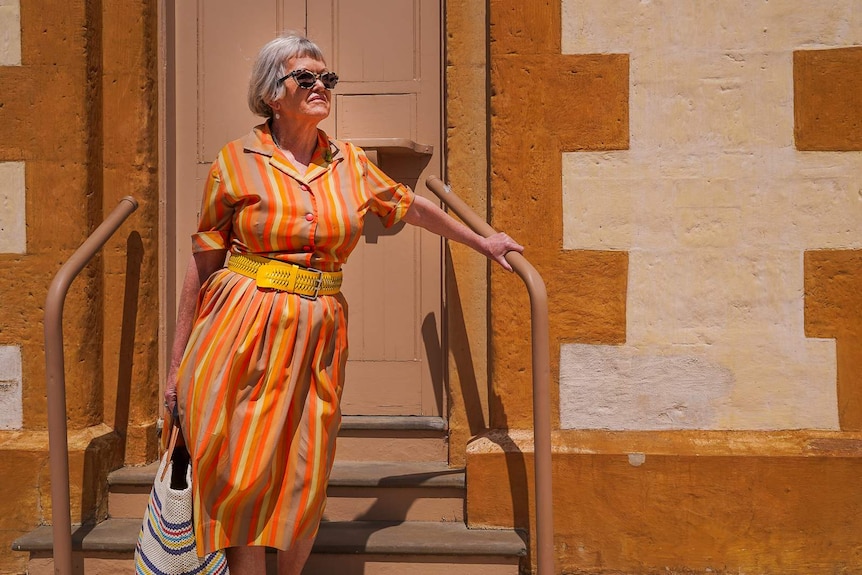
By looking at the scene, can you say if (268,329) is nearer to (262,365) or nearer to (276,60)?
(262,365)

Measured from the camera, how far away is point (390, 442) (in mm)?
3256

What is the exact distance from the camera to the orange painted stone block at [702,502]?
8.94 ft

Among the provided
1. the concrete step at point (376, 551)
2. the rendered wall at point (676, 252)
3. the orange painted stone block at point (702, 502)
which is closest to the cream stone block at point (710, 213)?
the rendered wall at point (676, 252)

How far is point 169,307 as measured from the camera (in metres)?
3.31

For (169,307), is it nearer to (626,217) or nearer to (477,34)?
(477,34)

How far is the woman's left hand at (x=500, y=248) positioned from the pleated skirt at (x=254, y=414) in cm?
56

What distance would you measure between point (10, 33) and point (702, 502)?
2.93 m

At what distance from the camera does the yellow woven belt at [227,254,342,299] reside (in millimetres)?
2197

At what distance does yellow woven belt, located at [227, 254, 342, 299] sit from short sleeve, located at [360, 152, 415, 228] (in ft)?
0.96

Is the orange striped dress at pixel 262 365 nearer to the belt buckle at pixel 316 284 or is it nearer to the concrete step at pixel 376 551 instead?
the belt buckle at pixel 316 284

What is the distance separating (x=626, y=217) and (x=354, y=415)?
135 cm

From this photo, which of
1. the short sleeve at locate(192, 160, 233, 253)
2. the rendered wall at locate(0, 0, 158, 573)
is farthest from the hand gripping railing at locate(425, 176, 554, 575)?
the rendered wall at locate(0, 0, 158, 573)

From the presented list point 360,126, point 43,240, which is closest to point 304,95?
point 360,126

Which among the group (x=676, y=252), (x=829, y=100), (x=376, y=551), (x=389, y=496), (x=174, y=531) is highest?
(x=829, y=100)
